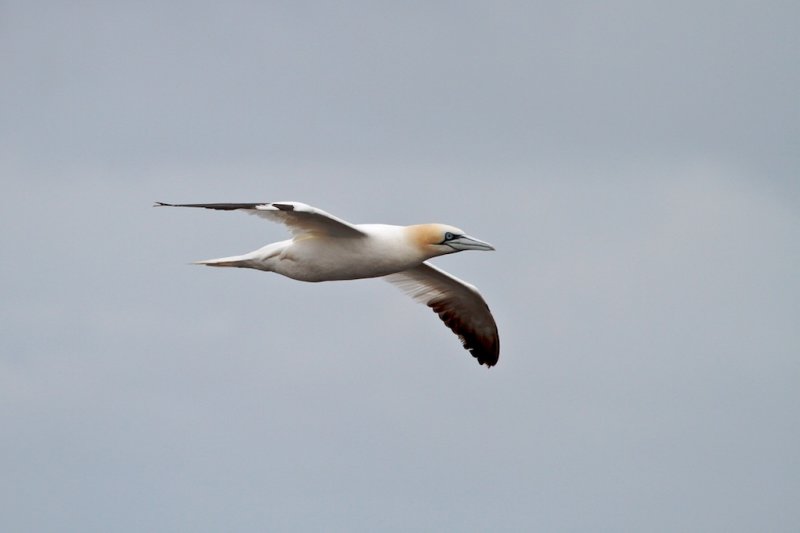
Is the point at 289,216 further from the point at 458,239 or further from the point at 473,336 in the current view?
the point at 473,336

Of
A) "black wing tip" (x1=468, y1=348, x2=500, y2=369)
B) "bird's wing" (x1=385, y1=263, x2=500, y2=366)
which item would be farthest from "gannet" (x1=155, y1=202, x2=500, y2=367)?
"black wing tip" (x1=468, y1=348, x2=500, y2=369)

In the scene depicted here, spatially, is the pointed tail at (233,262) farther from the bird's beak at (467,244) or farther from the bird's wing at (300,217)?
the bird's beak at (467,244)

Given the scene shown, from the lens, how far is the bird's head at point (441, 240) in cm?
1852

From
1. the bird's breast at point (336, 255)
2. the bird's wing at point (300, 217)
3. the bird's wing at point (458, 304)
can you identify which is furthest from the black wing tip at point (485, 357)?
the bird's wing at point (300, 217)

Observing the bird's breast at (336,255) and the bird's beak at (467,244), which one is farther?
the bird's beak at (467,244)

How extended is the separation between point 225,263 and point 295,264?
86cm

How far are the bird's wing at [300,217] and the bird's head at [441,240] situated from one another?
2.24ft

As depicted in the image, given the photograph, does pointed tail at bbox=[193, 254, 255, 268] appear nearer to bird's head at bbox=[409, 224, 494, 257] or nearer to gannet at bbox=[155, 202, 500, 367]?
gannet at bbox=[155, 202, 500, 367]

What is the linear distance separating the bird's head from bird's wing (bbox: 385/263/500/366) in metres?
2.23

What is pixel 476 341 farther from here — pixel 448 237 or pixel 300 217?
pixel 300 217

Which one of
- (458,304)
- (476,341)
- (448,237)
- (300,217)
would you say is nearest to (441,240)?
(448,237)

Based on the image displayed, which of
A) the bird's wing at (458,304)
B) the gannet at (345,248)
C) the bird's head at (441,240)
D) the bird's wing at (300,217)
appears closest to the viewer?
the bird's wing at (300,217)

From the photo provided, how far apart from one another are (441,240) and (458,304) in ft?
9.83

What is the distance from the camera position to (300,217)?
17.8m
